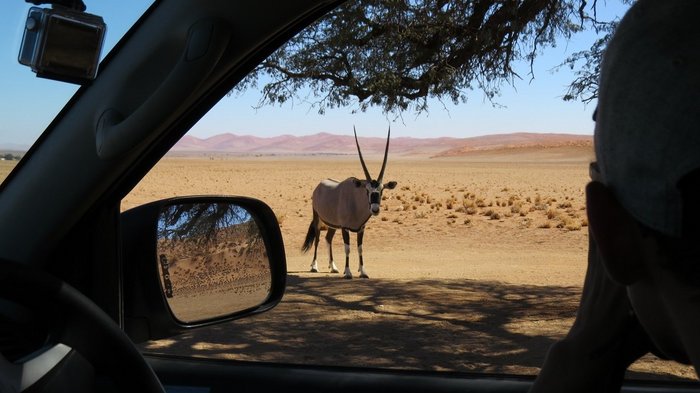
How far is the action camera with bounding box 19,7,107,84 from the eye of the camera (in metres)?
1.44

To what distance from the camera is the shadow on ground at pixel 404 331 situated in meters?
4.86

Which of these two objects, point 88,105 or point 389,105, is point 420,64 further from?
point 88,105

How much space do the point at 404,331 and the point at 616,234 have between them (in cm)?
539

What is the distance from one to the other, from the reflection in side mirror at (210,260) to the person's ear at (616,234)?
1257 millimetres

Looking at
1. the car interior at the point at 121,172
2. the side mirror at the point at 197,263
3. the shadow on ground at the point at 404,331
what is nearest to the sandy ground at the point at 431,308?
the shadow on ground at the point at 404,331

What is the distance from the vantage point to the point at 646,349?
1.02 m

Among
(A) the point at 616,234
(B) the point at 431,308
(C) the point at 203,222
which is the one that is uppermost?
(A) the point at 616,234

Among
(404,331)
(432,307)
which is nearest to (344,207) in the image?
(432,307)

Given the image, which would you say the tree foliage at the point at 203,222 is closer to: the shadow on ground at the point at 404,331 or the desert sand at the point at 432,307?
the desert sand at the point at 432,307

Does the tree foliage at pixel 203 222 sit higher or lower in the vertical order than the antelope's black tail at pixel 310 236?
higher

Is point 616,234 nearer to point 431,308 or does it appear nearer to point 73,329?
point 73,329

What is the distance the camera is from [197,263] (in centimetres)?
204

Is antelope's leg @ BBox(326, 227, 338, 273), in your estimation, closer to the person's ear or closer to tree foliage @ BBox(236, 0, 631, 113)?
tree foliage @ BBox(236, 0, 631, 113)

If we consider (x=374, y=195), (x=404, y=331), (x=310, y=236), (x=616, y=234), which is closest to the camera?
(x=616, y=234)
